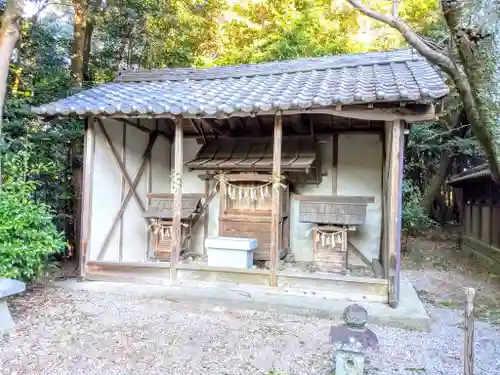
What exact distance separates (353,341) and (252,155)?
4029 millimetres

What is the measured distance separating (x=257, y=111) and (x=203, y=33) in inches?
301

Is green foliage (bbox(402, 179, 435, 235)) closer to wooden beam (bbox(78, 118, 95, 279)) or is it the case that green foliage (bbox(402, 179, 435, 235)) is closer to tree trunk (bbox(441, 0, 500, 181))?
wooden beam (bbox(78, 118, 95, 279))

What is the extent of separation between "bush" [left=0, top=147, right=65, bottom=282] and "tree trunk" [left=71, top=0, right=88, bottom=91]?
117 inches

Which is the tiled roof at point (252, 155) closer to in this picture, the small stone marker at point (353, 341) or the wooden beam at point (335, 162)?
the wooden beam at point (335, 162)

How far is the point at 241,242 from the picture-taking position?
5477 millimetres

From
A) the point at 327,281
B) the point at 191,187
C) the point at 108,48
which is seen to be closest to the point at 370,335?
the point at 327,281

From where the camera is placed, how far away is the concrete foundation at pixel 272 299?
4.14 metres

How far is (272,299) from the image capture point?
4.57 m

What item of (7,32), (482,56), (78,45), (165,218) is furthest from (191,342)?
(78,45)

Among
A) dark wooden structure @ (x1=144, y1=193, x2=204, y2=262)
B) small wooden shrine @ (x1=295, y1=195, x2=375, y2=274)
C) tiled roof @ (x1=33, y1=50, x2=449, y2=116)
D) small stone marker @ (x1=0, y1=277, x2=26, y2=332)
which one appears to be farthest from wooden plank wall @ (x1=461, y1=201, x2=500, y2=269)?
small stone marker @ (x1=0, y1=277, x2=26, y2=332)

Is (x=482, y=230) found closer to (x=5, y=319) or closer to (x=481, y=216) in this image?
(x=481, y=216)

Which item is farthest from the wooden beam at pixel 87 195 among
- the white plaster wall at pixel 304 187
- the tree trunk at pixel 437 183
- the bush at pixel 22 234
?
the tree trunk at pixel 437 183

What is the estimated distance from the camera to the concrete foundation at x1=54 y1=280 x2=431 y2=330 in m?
4.14

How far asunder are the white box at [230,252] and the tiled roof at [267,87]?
193 centimetres
